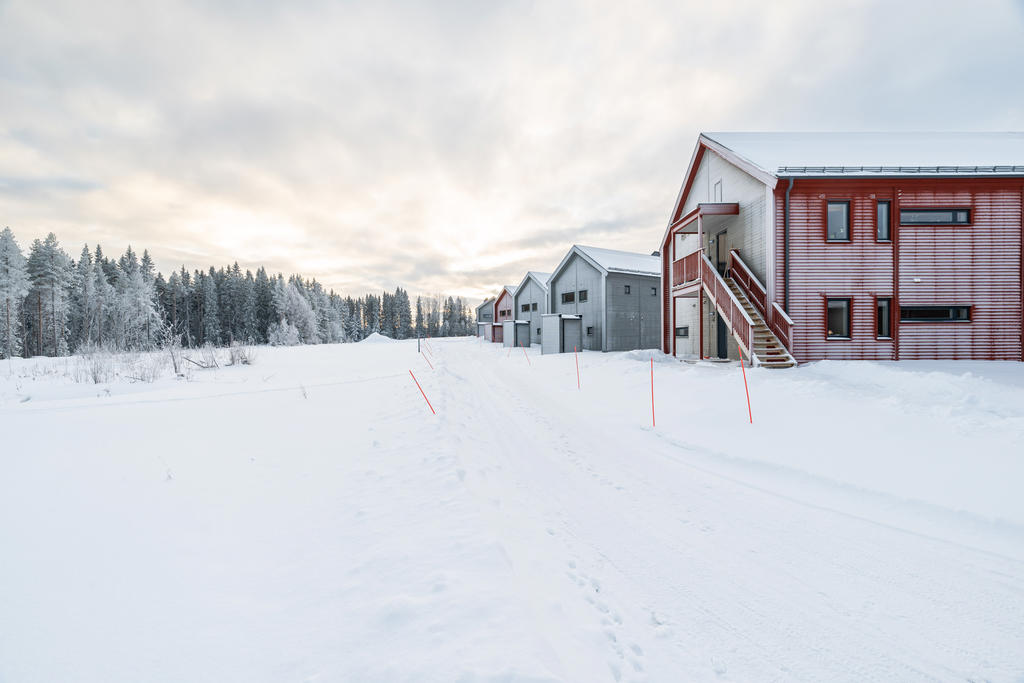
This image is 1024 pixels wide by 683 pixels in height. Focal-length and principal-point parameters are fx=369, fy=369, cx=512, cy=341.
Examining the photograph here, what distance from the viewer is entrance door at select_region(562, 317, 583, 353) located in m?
27.8

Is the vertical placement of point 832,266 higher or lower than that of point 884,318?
higher

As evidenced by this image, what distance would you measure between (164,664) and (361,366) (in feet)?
55.9

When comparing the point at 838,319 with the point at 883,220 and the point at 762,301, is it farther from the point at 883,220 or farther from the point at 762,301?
the point at 883,220

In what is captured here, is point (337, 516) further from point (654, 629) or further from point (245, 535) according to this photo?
point (654, 629)

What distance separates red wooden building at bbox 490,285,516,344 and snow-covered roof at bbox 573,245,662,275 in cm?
1718

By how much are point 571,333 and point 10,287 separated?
48.2 metres

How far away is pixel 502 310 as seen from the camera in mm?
51188

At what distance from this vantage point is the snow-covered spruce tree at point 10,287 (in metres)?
31.1

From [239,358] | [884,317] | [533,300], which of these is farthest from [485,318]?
[884,317]

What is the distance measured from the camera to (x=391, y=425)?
7727 millimetres

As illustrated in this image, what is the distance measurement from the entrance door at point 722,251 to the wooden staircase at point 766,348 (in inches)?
120

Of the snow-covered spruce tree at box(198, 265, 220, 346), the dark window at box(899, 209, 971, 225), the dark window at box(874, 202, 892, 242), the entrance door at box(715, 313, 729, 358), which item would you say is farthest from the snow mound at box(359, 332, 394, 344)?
the dark window at box(899, 209, 971, 225)

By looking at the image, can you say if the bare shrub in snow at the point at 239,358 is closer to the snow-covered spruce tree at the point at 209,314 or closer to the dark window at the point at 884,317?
the dark window at the point at 884,317

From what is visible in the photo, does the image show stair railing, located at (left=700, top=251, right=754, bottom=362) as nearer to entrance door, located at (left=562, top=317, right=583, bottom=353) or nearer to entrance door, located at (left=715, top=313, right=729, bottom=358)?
entrance door, located at (left=715, top=313, right=729, bottom=358)
